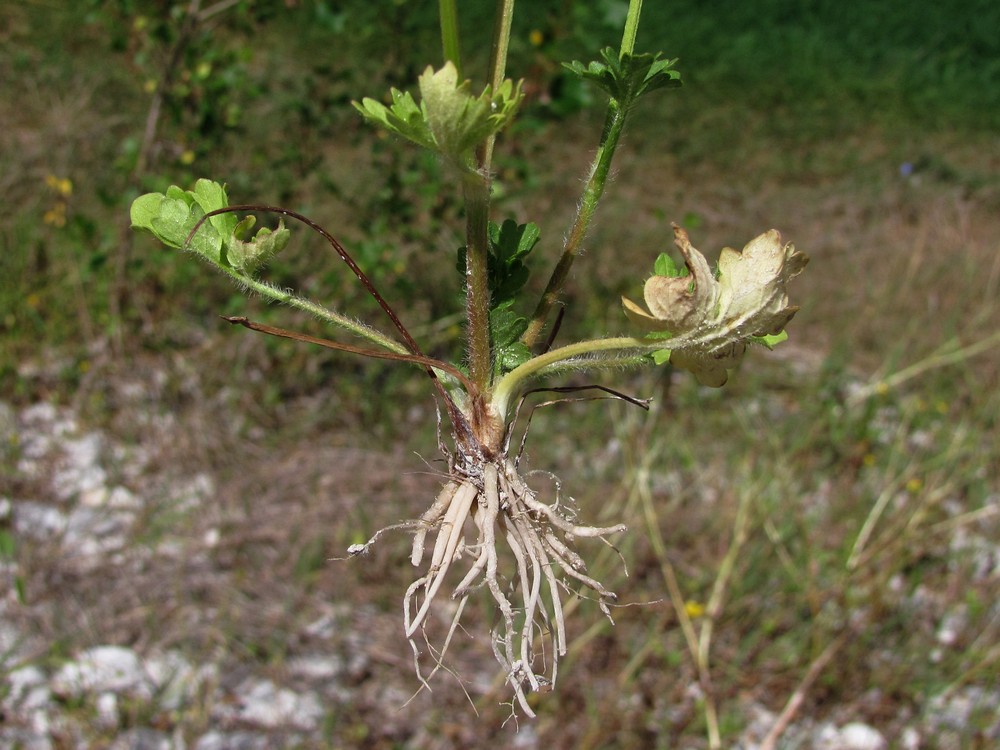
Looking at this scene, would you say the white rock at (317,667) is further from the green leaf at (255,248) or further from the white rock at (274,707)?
the green leaf at (255,248)

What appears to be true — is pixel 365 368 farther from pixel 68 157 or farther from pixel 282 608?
pixel 68 157

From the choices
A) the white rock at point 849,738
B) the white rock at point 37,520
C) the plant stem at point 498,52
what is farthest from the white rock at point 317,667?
the plant stem at point 498,52

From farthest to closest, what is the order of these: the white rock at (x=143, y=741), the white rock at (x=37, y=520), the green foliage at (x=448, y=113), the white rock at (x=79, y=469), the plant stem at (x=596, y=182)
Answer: the white rock at (x=79, y=469), the white rock at (x=37, y=520), the white rock at (x=143, y=741), the plant stem at (x=596, y=182), the green foliage at (x=448, y=113)

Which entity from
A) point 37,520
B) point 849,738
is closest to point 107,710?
point 37,520

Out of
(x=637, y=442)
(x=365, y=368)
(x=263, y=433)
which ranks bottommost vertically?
(x=637, y=442)

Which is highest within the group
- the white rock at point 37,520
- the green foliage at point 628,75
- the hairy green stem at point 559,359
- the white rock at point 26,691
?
the white rock at point 37,520

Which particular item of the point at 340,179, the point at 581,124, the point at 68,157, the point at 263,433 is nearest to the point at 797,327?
the point at 581,124

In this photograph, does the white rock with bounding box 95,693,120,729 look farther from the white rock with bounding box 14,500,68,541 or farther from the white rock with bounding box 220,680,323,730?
the white rock with bounding box 14,500,68,541

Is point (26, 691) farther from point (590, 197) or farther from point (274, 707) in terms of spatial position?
point (590, 197)

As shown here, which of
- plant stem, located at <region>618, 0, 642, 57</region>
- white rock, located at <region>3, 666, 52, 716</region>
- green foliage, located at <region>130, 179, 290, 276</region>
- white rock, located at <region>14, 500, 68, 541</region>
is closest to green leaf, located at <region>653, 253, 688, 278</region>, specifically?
plant stem, located at <region>618, 0, 642, 57</region>
